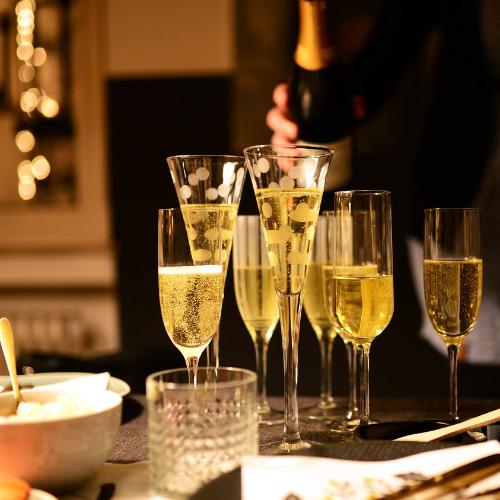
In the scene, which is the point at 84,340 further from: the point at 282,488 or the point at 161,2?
the point at 282,488

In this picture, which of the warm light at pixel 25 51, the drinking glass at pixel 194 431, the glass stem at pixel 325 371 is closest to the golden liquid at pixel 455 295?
Answer: the glass stem at pixel 325 371

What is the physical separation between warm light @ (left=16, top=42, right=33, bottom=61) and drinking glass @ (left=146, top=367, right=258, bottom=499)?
354 cm

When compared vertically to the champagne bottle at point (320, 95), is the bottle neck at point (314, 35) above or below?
above

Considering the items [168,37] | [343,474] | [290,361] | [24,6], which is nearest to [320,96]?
[290,361]

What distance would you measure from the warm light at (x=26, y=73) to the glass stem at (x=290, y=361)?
3.30 m

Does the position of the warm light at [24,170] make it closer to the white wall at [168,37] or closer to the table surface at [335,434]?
the white wall at [168,37]

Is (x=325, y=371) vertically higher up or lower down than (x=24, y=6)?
lower down

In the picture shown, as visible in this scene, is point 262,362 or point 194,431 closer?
point 194,431

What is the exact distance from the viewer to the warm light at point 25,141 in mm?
3865

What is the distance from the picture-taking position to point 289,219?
0.84 m

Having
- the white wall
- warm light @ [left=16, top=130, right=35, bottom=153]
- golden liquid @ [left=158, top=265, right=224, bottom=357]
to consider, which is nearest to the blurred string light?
warm light @ [left=16, top=130, right=35, bottom=153]

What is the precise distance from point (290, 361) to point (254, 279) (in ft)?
0.75

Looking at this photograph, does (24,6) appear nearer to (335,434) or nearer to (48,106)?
(48,106)

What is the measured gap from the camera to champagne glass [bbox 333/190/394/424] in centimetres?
89
